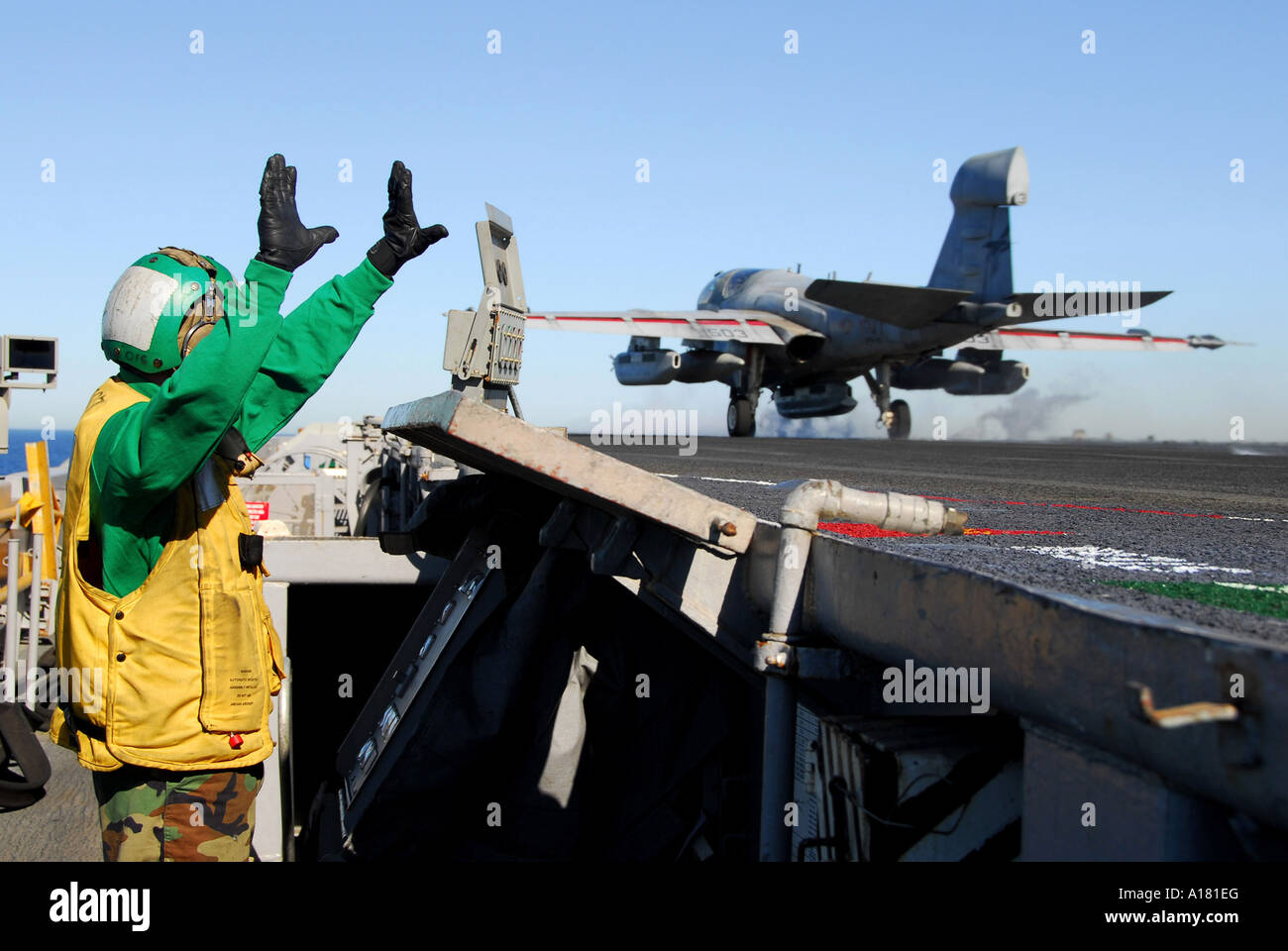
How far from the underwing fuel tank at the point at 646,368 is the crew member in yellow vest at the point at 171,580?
884 inches

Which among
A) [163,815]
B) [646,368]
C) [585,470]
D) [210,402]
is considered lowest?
[163,815]

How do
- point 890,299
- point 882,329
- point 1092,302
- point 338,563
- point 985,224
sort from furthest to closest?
point 882,329 < point 985,224 < point 890,299 < point 1092,302 < point 338,563

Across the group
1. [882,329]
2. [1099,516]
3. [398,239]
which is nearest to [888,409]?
[882,329]

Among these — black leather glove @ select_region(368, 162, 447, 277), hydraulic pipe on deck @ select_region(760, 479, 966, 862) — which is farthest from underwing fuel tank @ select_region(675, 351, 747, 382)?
hydraulic pipe on deck @ select_region(760, 479, 966, 862)

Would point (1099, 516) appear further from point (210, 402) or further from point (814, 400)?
point (814, 400)

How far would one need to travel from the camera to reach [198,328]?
11.0 feet

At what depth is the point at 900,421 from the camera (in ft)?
88.1

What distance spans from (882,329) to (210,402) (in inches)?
880

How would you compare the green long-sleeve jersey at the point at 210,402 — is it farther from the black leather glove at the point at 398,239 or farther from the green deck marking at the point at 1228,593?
the green deck marking at the point at 1228,593

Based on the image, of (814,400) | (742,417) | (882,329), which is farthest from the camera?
(814,400)

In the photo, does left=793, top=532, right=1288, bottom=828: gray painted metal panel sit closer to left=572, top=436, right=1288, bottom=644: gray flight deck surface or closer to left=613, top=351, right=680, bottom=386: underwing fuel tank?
left=572, top=436, right=1288, bottom=644: gray flight deck surface

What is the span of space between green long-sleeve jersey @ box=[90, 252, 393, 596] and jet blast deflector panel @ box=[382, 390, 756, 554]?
43cm
